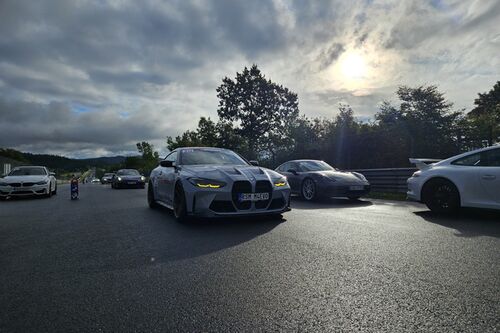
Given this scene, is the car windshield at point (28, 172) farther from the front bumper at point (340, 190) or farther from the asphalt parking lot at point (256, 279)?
the front bumper at point (340, 190)

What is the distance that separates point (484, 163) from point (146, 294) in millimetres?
6232

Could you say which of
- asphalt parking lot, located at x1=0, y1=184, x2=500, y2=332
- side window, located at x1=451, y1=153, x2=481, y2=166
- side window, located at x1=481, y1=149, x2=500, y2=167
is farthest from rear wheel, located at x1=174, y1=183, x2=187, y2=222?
side window, located at x1=481, y1=149, x2=500, y2=167

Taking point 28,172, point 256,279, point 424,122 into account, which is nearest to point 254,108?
point 424,122

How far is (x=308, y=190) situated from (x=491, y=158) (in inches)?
204

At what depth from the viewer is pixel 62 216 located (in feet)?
25.2

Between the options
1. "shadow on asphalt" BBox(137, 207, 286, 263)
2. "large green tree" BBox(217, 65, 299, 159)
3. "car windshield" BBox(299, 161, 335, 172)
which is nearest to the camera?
"shadow on asphalt" BBox(137, 207, 286, 263)

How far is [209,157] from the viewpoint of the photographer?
7.28 m

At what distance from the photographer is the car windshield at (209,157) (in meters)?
7.09

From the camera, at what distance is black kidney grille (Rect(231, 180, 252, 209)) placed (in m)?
5.80

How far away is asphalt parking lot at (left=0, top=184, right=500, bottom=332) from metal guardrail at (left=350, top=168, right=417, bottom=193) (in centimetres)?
686

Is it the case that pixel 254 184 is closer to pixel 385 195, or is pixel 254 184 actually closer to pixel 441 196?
pixel 441 196

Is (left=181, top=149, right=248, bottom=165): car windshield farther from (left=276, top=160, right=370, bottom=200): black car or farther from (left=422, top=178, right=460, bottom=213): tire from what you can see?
(left=422, top=178, right=460, bottom=213): tire

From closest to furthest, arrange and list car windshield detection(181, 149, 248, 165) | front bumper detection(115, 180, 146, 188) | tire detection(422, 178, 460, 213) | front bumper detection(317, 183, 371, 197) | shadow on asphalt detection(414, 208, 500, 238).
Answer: shadow on asphalt detection(414, 208, 500, 238) → tire detection(422, 178, 460, 213) → car windshield detection(181, 149, 248, 165) → front bumper detection(317, 183, 371, 197) → front bumper detection(115, 180, 146, 188)

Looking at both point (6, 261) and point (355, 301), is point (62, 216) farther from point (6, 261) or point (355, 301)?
point (355, 301)
